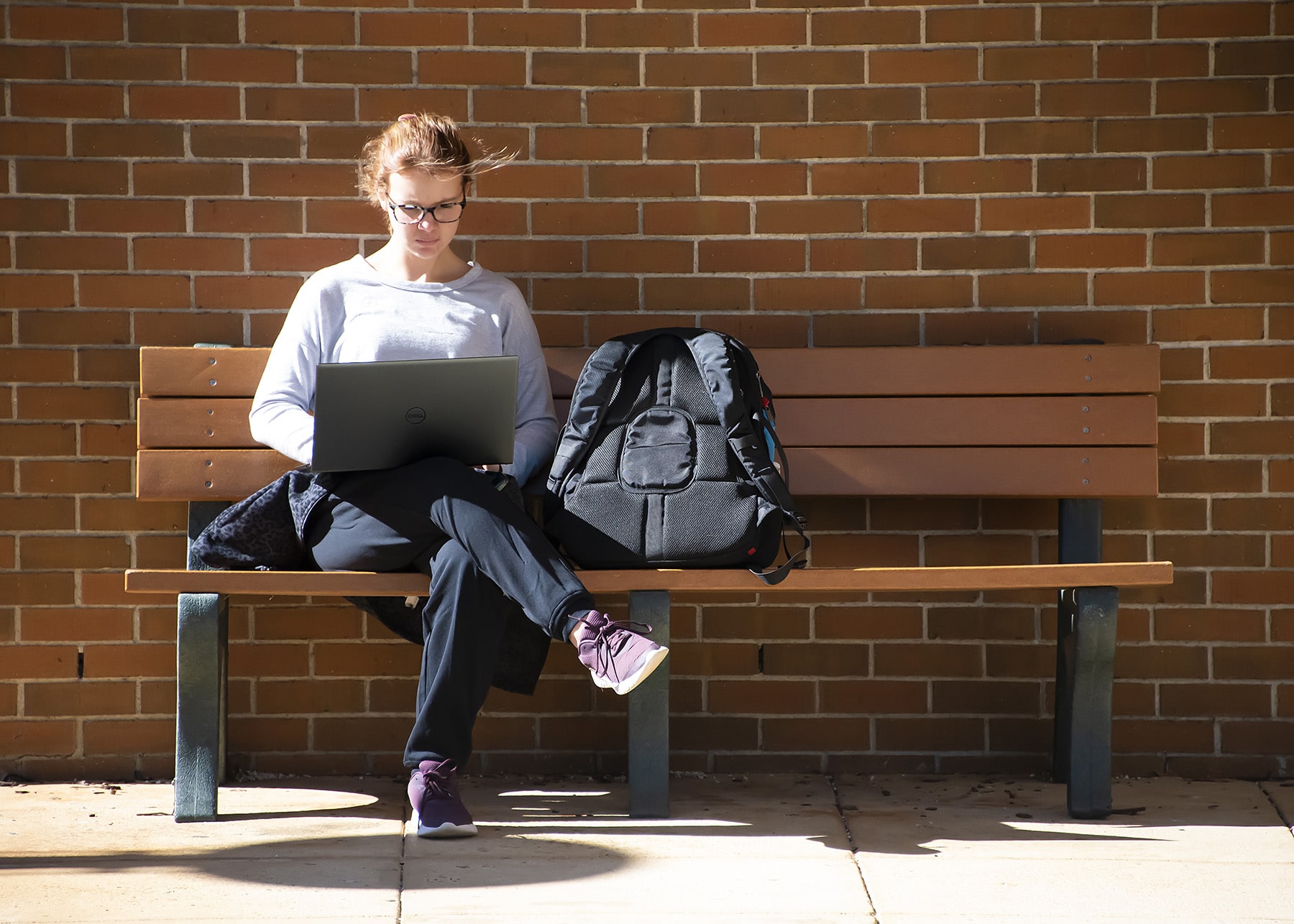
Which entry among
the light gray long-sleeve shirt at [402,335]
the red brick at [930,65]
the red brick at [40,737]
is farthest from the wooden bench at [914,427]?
the red brick at [930,65]

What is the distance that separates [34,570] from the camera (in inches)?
137

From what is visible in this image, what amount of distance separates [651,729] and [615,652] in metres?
0.38

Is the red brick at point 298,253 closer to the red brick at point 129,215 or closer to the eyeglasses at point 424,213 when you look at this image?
the red brick at point 129,215

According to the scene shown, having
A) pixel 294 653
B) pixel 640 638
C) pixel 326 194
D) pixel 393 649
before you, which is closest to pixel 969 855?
pixel 640 638

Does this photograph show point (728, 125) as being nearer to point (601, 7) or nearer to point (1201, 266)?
point (601, 7)

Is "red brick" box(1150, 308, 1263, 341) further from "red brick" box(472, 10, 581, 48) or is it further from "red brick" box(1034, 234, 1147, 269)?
"red brick" box(472, 10, 581, 48)

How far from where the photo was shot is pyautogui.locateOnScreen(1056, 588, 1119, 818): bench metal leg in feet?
9.91

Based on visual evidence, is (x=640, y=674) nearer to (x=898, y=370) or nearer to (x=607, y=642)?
(x=607, y=642)

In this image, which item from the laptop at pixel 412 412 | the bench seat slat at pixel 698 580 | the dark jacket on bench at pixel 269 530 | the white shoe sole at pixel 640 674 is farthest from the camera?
the dark jacket on bench at pixel 269 530

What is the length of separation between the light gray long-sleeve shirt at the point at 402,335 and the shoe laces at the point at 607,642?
0.56m

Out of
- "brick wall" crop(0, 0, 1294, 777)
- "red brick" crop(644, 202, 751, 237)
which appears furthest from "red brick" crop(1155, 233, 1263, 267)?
"red brick" crop(644, 202, 751, 237)

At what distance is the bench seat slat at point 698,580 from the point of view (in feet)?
9.52

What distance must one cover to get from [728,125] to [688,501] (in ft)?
3.85

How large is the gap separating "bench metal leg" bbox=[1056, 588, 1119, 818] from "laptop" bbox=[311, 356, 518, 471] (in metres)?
1.42
